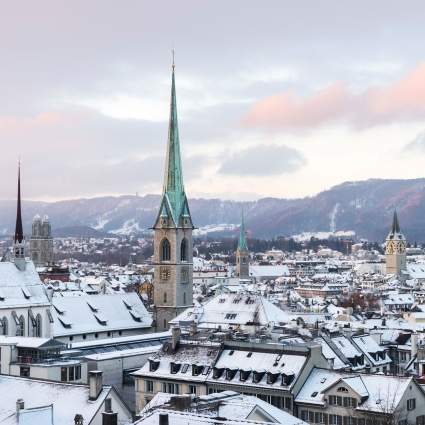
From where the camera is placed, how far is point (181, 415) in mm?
39438

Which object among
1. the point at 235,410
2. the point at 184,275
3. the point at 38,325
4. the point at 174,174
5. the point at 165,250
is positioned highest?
the point at 174,174

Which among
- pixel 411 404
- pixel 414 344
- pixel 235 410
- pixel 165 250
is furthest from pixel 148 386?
pixel 165 250

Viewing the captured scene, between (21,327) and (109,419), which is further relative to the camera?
(21,327)

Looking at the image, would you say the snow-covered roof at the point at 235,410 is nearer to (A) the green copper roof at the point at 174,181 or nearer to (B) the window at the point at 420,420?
(B) the window at the point at 420,420

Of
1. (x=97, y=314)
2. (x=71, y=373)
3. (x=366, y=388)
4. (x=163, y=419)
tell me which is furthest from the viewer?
(x=97, y=314)

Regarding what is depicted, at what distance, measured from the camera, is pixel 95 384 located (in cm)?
5031

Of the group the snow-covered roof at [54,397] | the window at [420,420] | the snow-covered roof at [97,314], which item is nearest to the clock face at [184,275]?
the snow-covered roof at [97,314]

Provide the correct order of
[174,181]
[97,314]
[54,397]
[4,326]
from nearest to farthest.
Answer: [54,397], [4,326], [97,314], [174,181]

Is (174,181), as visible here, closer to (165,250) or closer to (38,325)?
(165,250)

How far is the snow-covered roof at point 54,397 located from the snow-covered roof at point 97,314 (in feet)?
135

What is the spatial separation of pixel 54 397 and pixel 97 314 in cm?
4958

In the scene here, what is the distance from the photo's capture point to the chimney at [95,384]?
50.1 meters

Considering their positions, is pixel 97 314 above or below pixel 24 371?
above

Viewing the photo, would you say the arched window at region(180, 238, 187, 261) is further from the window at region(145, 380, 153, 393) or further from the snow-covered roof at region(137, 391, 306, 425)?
the snow-covered roof at region(137, 391, 306, 425)
